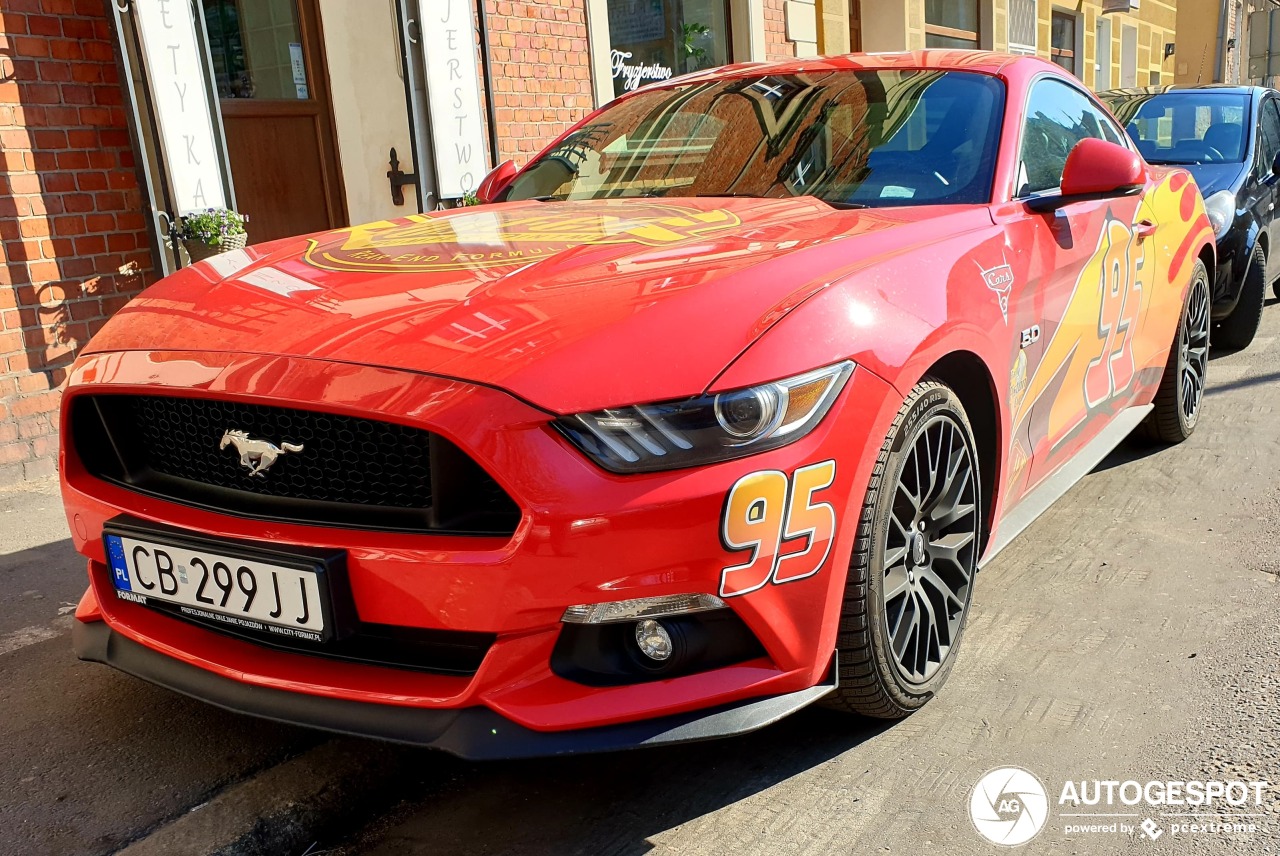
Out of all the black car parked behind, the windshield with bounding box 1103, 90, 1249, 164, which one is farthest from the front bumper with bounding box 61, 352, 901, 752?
the windshield with bounding box 1103, 90, 1249, 164

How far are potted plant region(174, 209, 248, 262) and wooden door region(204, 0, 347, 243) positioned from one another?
1049mm

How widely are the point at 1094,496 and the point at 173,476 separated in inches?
123

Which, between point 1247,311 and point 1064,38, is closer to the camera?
point 1247,311

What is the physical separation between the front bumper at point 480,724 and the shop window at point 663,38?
7.19m

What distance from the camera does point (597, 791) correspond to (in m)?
2.29

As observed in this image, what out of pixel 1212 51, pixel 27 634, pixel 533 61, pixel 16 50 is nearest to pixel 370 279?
pixel 27 634

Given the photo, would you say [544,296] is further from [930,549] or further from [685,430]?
[930,549]

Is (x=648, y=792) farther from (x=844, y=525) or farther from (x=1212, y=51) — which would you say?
(x=1212, y=51)

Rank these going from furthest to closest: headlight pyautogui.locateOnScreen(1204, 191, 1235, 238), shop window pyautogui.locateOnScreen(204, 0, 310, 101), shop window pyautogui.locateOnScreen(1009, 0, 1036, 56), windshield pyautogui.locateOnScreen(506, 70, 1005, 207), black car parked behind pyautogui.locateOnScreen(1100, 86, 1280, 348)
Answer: shop window pyautogui.locateOnScreen(1009, 0, 1036, 56)
shop window pyautogui.locateOnScreen(204, 0, 310, 101)
black car parked behind pyautogui.locateOnScreen(1100, 86, 1280, 348)
headlight pyautogui.locateOnScreen(1204, 191, 1235, 238)
windshield pyautogui.locateOnScreen(506, 70, 1005, 207)

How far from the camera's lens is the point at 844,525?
207 centimetres

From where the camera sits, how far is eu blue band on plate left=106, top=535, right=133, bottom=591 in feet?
7.31

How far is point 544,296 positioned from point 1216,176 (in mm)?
5595

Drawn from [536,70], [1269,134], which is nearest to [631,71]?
[536,70]

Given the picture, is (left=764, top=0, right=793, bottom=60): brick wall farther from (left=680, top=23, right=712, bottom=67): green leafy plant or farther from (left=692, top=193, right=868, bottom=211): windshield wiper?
(left=692, top=193, right=868, bottom=211): windshield wiper
